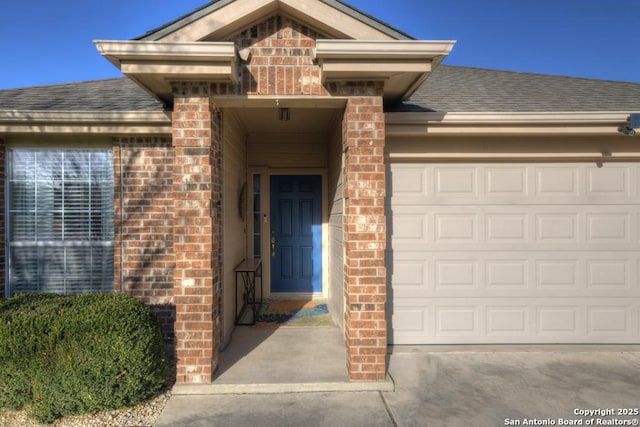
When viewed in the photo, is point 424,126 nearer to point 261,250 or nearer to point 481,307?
point 481,307

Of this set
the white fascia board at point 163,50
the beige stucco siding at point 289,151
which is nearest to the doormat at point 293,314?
the beige stucco siding at point 289,151

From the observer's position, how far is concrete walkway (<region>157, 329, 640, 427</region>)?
3219mm

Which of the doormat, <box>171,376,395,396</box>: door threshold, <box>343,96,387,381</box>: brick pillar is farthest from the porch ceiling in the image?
<box>171,376,395,396</box>: door threshold

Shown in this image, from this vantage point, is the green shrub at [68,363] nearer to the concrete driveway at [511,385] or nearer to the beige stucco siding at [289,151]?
the concrete driveway at [511,385]

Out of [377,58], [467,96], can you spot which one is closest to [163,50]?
[377,58]

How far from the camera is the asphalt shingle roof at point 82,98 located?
15.8 feet

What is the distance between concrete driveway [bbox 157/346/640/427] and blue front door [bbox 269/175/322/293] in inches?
117

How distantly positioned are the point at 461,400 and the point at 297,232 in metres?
4.25

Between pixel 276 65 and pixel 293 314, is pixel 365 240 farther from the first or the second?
pixel 293 314

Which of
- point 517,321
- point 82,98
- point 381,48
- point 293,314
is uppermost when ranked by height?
point 82,98

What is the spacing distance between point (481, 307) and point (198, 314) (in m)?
3.52

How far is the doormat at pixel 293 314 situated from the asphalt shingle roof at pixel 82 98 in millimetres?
3480

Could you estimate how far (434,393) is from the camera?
11.9ft

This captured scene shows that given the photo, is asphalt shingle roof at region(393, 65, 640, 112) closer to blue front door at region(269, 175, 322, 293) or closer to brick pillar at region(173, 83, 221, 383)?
brick pillar at region(173, 83, 221, 383)
